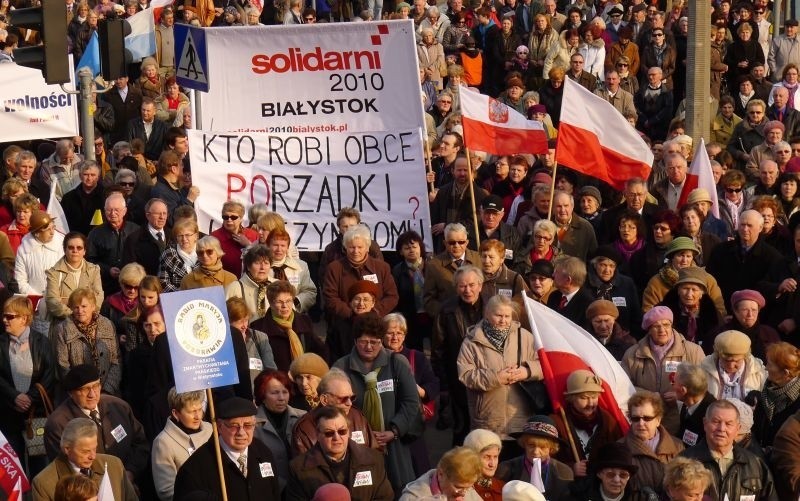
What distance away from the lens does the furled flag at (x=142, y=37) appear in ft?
77.0

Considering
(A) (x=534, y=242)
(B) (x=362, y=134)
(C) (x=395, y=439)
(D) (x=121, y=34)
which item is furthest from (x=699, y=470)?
(D) (x=121, y=34)

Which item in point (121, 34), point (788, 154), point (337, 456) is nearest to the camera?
point (337, 456)

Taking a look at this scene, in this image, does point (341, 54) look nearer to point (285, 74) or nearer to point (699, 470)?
point (285, 74)

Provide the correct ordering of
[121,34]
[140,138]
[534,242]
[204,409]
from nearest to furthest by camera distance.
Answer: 1. [204,409]
2. [534,242]
3. [121,34]
4. [140,138]

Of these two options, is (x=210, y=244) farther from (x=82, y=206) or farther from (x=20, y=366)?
(x=82, y=206)

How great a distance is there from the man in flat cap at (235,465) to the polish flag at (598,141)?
5.63 meters

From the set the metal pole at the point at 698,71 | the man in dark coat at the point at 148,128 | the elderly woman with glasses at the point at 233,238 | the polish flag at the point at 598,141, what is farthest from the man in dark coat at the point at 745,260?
the man in dark coat at the point at 148,128

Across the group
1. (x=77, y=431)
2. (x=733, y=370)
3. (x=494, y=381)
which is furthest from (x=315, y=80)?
(x=77, y=431)

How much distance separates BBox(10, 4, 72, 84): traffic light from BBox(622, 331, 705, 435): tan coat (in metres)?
5.05

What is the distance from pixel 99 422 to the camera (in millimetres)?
12094

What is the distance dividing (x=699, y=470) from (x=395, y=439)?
2.62 m

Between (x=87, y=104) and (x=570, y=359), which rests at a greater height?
(x=570, y=359)

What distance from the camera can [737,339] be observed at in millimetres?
12523

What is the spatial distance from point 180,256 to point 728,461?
5041 millimetres
